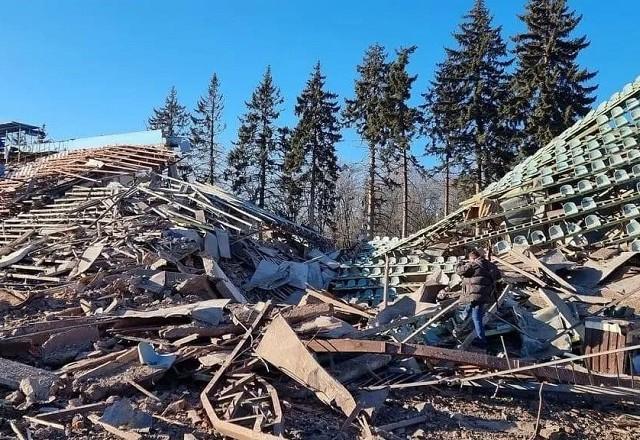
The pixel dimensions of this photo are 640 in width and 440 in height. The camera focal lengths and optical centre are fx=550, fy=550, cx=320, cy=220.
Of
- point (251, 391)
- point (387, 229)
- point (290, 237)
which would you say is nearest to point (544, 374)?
point (251, 391)

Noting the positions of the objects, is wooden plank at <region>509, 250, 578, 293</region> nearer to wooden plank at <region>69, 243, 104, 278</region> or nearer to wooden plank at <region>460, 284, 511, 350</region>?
wooden plank at <region>460, 284, 511, 350</region>

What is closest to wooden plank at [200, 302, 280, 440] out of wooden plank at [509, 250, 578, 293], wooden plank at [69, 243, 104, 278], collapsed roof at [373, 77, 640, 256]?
wooden plank at [69, 243, 104, 278]

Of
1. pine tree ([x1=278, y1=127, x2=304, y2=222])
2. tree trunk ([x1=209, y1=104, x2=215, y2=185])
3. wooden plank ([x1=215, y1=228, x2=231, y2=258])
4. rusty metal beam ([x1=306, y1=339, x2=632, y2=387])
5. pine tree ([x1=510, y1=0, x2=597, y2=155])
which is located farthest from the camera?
tree trunk ([x1=209, y1=104, x2=215, y2=185])

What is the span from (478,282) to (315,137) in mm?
26172

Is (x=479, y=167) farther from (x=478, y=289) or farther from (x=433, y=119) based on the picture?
(x=478, y=289)

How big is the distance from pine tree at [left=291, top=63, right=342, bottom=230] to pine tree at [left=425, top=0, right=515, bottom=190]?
594 centimetres

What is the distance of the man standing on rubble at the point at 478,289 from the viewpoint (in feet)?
24.3

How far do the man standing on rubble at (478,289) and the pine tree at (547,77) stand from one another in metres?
19.3

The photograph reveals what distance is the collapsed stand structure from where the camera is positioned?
520 centimetres

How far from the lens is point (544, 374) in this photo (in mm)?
6004

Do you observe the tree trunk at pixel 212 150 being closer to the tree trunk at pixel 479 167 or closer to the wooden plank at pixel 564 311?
the tree trunk at pixel 479 167

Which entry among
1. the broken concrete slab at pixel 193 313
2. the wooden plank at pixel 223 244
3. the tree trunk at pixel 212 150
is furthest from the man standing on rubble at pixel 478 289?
the tree trunk at pixel 212 150

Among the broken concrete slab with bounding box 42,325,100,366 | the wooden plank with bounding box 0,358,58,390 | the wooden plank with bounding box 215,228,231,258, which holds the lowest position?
the wooden plank with bounding box 0,358,58,390

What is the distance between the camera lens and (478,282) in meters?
7.46
